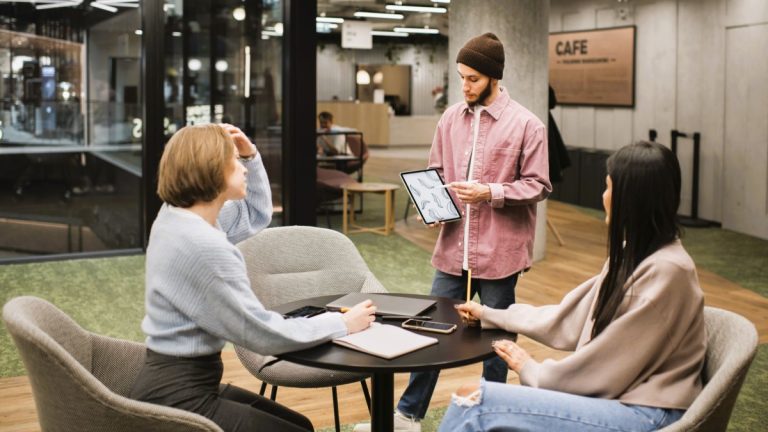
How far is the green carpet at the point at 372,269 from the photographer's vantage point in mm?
4562

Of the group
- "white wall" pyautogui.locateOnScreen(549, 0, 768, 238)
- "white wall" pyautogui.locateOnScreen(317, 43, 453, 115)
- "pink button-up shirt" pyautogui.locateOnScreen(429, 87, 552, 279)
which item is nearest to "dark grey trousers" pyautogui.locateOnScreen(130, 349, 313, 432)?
"pink button-up shirt" pyautogui.locateOnScreen(429, 87, 552, 279)

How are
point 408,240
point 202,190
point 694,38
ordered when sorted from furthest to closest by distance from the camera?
1. point 694,38
2. point 408,240
3. point 202,190

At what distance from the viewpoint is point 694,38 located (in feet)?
32.5

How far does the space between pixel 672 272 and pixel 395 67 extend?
2481cm

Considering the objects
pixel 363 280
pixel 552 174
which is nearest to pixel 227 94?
pixel 552 174

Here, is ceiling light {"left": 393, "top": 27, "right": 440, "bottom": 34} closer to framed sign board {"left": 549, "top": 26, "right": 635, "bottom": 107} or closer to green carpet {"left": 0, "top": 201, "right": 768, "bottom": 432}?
framed sign board {"left": 549, "top": 26, "right": 635, "bottom": 107}

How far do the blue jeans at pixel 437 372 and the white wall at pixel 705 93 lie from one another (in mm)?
6461

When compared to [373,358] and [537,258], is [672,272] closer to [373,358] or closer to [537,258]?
[373,358]

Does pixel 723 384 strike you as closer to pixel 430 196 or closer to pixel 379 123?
pixel 430 196

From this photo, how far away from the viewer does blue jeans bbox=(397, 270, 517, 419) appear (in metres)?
3.41

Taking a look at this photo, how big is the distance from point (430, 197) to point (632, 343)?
1.18 meters

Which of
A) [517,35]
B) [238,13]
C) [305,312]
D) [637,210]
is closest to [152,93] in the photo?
[238,13]

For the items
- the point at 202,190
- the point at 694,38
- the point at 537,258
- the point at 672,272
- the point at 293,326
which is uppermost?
the point at 694,38

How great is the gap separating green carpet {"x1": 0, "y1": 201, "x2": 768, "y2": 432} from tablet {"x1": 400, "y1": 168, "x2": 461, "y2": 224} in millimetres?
1071
